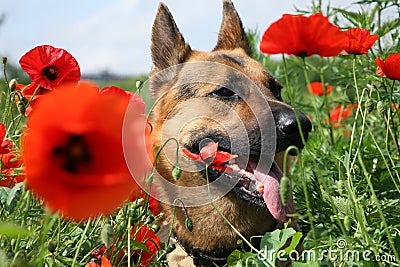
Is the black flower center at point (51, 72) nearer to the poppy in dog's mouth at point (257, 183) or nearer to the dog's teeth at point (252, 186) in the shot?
the poppy in dog's mouth at point (257, 183)

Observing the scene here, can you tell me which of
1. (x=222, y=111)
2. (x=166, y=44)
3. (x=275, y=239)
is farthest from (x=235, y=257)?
(x=166, y=44)

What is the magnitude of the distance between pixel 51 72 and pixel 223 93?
1.46 metres

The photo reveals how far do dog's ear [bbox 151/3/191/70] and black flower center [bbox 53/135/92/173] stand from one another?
2345mm

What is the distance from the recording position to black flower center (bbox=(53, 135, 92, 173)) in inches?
28.3

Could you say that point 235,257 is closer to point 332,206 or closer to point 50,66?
point 332,206

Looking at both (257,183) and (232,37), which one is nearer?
(257,183)

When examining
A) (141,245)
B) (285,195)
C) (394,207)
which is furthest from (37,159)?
(394,207)

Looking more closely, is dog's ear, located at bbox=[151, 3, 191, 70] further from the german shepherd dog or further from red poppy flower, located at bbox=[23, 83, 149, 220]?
red poppy flower, located at bbox=[23, 83, 149, 220]

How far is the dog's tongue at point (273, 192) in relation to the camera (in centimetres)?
231

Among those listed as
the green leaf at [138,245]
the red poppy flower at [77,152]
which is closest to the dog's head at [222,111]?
the green leaf at [138,245]

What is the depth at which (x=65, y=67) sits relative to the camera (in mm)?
1610

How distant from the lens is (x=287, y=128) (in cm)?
234

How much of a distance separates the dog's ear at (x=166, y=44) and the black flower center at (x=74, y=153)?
2.35 m

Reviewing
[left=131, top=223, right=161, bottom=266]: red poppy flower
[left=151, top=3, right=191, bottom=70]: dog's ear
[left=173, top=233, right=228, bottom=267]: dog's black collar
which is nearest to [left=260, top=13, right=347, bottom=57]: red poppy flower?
[left=131, top=223, right=161, bottom=266]: red poppy flower
